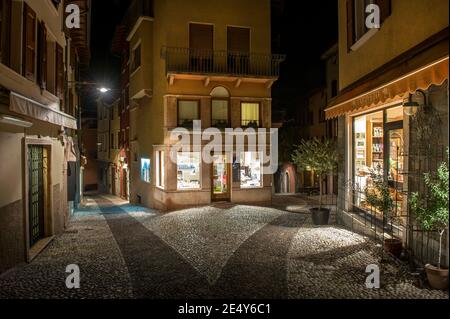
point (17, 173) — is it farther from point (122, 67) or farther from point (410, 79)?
point (122, 67)

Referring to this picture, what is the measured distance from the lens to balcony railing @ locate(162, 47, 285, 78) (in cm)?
1886

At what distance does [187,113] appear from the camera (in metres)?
19.6

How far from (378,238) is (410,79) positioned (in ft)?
14.3

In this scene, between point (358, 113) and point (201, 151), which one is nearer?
point (358, 113)

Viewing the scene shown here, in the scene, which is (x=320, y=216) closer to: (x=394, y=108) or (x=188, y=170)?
(x=394, y=108)

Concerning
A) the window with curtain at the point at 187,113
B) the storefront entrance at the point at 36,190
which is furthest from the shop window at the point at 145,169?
the storefront entrance at the point at 36,190

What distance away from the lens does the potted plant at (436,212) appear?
659cm

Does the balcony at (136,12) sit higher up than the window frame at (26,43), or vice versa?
the balcony at (136,12)

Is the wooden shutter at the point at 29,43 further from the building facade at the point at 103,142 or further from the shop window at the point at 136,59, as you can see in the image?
the building facade at the point at 103,142

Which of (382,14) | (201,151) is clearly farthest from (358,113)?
(201,151)

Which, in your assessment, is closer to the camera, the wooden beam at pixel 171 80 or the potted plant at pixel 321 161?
the potted plant at pixel 321 161

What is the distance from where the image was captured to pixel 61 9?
14.9 m

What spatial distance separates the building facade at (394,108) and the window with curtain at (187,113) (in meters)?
8.15
